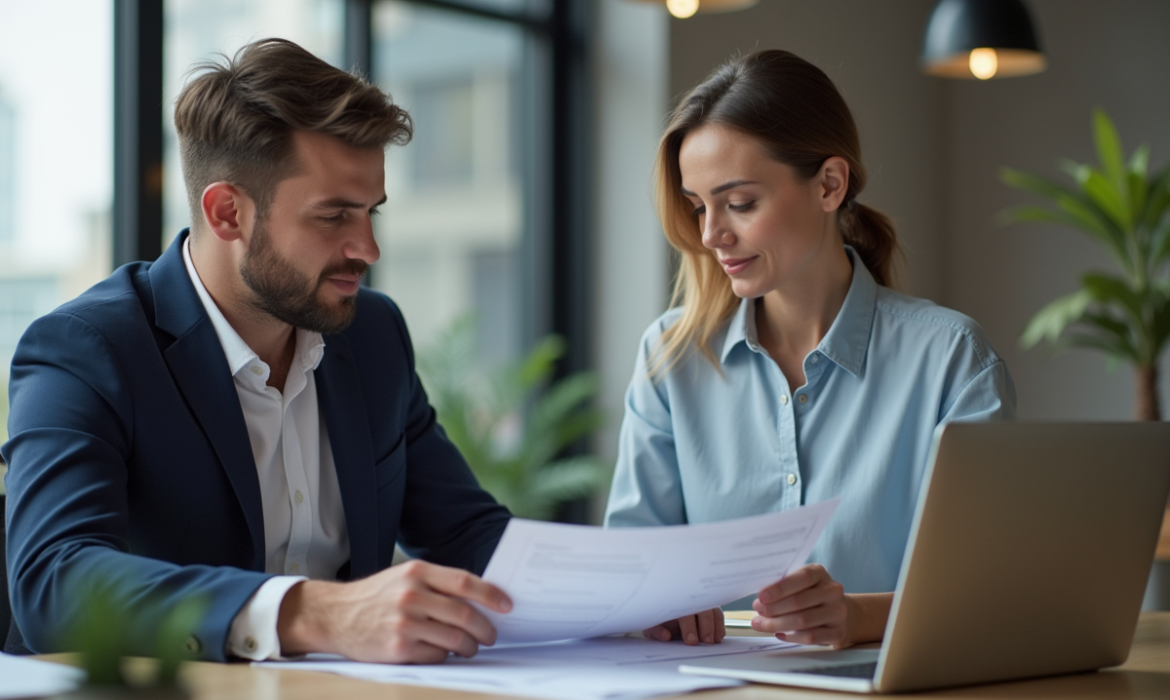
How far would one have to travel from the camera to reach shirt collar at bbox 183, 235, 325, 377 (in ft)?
5.46

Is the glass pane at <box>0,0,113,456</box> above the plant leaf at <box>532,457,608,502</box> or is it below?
above

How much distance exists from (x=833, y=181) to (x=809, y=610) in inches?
34.5

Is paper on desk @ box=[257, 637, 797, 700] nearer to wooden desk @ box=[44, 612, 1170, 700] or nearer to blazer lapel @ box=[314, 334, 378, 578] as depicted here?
wooden desk @ box=[44, 612, 1170, 700]

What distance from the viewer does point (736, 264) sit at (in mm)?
1959

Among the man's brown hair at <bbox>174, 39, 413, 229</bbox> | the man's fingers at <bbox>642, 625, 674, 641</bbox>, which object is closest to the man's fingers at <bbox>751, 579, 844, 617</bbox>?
the man's fingers at <bbox>642, 625, 674, 641</bbox>

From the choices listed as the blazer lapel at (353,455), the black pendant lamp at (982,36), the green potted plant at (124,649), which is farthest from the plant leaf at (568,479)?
the green potted plant at (124,649)

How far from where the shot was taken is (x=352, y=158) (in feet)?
5.55

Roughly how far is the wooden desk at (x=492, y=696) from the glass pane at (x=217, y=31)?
2.47 meters

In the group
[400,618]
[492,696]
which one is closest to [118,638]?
[492,696]

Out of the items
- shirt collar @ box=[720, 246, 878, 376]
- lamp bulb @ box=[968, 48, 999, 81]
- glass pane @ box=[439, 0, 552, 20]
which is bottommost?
shirt collar @ box=[720, 246, 878, 376]

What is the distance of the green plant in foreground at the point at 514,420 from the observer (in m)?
4.30

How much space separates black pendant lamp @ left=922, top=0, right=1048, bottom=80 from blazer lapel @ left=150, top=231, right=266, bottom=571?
261 cm

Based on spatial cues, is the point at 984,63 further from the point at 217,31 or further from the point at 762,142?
the point at 217,31

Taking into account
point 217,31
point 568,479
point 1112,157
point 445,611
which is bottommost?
point 568,479
